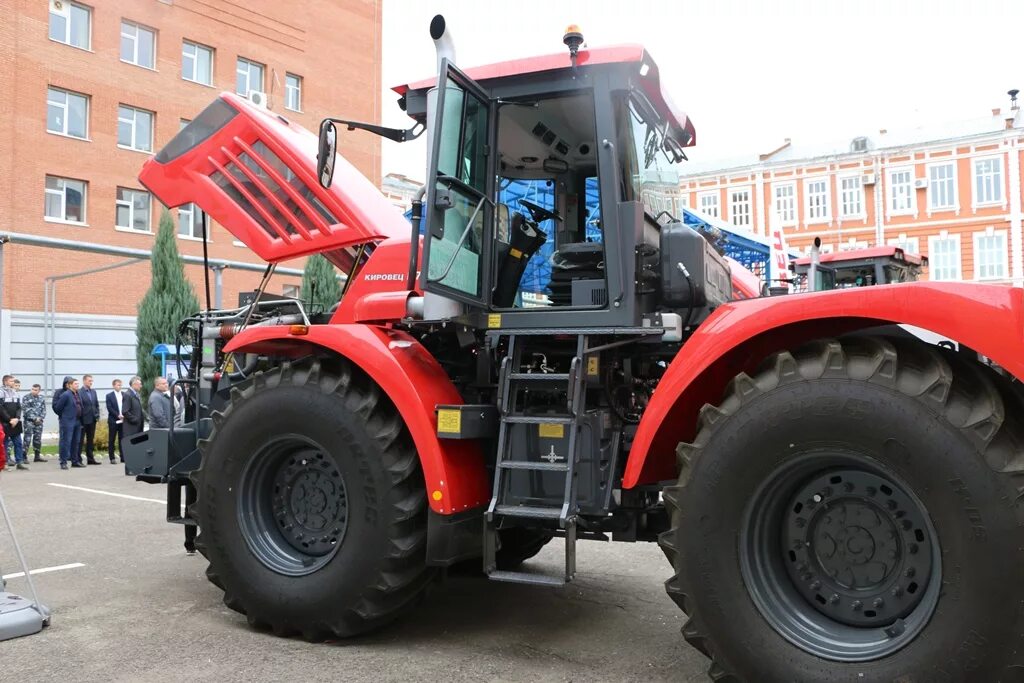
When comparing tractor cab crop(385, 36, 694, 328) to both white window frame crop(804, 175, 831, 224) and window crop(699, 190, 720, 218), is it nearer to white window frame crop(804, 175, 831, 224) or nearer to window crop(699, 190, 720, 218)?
white window frame crop(804, 175, 831, 224)

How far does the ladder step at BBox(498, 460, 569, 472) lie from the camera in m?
4.17

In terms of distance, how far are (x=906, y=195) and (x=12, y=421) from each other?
140 ft

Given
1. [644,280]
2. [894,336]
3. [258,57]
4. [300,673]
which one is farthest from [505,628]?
[258,57]

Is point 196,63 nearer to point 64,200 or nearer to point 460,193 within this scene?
point 64,200

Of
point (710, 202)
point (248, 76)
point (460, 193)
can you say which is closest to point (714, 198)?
point (710, 202)

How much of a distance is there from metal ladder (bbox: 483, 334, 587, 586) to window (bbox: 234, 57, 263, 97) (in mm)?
30573

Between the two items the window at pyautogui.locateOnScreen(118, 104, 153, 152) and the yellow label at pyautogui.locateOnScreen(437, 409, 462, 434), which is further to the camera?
the window at pyautogui.locateOnScreen(118, 104, 153, 152)

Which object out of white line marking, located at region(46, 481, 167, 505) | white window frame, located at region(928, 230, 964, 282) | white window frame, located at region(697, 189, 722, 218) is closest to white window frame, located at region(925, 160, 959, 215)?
white window frame, located at region(928, 230, 964, 282)

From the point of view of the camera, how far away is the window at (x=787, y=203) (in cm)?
4619

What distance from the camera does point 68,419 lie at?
1520 cm

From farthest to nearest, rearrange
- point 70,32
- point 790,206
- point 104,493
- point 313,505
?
point 790,206
point 70,32
point 104,493
point 313,505

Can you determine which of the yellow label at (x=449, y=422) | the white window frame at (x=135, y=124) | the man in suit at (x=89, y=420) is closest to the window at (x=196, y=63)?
the white window frame at (x=135, y=124)

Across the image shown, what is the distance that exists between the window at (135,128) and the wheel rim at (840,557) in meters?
29.7

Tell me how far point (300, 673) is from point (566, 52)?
11.3 feet
